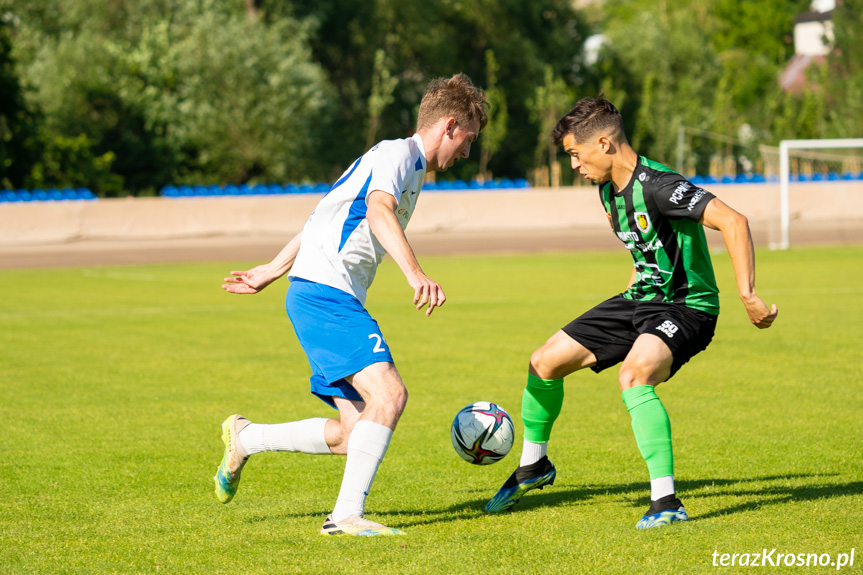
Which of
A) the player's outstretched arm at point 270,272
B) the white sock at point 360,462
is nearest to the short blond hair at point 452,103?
the player's outstretched arm at point 270,272

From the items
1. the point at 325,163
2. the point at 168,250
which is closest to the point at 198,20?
the point at 325,163

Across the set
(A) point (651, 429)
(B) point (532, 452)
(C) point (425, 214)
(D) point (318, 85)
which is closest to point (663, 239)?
(A) point (651, 429)

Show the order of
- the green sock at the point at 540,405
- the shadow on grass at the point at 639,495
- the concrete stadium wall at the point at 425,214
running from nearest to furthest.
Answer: the shadow on grass at the point at 639,495 < the green sock at the point at 540,405 < the concrete stadium wall at the point at 425,214

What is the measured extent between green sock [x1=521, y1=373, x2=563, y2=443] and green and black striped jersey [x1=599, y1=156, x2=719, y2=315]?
2.21ft

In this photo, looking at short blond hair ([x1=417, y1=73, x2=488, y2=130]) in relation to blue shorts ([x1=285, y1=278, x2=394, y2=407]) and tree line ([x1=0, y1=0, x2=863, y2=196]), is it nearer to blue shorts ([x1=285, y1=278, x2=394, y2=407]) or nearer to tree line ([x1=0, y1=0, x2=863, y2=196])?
blue shorts ([x1=285, y1=278, x2=394, y2=407])

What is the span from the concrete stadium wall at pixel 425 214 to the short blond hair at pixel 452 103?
85.7 feet

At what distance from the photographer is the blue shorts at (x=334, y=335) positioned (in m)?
4.68

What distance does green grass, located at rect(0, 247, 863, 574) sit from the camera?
14.8ft

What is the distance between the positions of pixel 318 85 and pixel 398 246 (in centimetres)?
3814

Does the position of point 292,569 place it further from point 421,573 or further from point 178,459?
point 178,459

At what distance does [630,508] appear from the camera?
17.1 ft

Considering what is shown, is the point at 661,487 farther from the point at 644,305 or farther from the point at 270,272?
the point at 270,272

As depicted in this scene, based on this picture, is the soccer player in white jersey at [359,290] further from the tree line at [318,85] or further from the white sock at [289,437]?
the tree line at [318,85]

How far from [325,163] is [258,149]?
652cm
